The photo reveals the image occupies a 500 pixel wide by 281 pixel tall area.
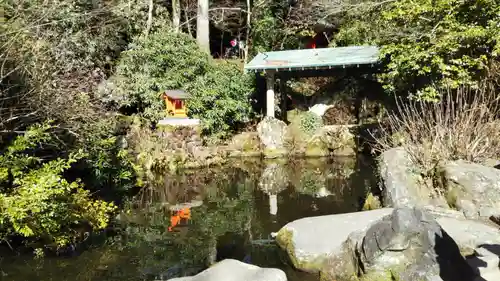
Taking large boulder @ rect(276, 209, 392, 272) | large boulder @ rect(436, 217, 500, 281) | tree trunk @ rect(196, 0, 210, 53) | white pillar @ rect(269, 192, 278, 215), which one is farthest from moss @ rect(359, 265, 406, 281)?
tree trunk @ rect(196, 0, 210, 53)

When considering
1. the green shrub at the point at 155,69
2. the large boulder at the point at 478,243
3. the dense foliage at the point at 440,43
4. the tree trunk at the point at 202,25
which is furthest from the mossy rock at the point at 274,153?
the large boulder at the point at 478,243

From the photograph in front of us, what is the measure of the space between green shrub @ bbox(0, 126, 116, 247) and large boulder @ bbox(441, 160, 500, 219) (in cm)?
558

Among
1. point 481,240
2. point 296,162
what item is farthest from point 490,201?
point 296,162

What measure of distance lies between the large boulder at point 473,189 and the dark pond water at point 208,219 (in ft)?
7.77

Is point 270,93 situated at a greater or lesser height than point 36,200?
greater

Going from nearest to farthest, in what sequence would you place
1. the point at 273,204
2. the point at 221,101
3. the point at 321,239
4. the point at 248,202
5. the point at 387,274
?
the point at 387,274
the point at 321,239
the point at 273,204
the point at 248,202
the point at 221,101

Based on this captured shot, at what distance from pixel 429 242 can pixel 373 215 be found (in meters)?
1.65

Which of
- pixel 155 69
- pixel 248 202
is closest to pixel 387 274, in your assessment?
pixel 248 202

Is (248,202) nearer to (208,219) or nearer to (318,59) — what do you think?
(208,219)

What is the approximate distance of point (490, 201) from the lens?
609 cm

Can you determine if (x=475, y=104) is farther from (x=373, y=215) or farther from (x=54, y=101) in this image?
(x=54, y=101)

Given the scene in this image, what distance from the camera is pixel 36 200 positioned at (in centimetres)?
519

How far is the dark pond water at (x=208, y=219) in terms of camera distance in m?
5.89

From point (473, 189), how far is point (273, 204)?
4.16 m
